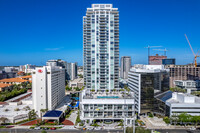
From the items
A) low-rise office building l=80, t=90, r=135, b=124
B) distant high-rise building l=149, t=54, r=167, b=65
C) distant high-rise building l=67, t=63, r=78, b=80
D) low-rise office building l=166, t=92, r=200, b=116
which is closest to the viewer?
low-rise office building l=80, t=90, r=135, b=124

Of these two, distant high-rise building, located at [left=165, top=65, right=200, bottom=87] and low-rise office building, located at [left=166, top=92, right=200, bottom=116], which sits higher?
distant high-rise building, located at [left=165, top=65, right=200, bottom=87]

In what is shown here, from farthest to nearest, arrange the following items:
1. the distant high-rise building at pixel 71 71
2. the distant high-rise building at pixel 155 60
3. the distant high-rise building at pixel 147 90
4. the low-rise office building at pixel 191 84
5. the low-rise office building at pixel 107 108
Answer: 1. the distant high-rise building at pixel 155 60
2. the distant high-rise building at pixel 71 71
3. the low-rise office building at pixel 191 84
4. the distant high-rise building at pixel 147 90
5. the low-rise office building at pixel 107 108

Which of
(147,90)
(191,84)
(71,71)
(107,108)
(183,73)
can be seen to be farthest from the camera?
(71,71)

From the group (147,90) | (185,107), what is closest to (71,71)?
(147,90)

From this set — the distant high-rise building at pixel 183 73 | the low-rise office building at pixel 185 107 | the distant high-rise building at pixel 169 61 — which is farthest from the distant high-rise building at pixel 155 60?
the low-rise office building at pixel 185 107

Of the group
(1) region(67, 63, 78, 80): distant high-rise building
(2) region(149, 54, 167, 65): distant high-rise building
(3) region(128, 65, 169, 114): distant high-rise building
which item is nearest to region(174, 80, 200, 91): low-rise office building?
(3) region(128, 65, 169, 114): distant high-rise building

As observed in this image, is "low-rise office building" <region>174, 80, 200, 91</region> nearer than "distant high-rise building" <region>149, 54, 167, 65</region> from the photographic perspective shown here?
Yes

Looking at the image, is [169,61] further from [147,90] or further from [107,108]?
[107,108]

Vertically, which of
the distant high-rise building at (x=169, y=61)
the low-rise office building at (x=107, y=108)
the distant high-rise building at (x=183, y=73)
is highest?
the distant high-rise building at (x=169, y=61)

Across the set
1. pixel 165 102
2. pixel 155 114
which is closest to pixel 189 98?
pixel 165 102

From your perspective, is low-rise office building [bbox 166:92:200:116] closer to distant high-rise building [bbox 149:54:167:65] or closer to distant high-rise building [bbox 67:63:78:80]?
distant high-rise building [bbox 67:63:78:80]

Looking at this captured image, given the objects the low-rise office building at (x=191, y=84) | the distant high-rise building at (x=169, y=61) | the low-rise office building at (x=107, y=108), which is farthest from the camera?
the distant high-rise building at (x=169, y=61)

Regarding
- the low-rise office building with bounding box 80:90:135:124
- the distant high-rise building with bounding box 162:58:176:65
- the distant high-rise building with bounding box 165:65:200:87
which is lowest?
the low-rise office building with bounding box 80:90:135:124

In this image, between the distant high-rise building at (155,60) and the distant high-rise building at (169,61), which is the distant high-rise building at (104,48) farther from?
the distant high-rise building at (155,60)
